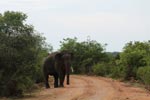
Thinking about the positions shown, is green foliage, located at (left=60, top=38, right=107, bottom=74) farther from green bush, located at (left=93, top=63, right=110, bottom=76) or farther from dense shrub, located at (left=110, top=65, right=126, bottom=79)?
dense shrub, located at (left=110, top=65, right=126, bottom=79)

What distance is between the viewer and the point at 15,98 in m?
20.5

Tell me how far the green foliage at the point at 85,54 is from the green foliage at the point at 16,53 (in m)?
29.9

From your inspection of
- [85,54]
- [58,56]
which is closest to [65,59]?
[58,56]

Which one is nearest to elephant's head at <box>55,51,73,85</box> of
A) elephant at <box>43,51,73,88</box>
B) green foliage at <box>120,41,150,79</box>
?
elephant at <box>43,51,73,88</box>

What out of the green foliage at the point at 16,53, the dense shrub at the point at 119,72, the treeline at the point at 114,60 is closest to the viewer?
the green foliage at the point at 16,53

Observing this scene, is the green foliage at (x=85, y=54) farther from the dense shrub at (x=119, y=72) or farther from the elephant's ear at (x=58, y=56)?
the elephant's ear at (x=58, y=56)

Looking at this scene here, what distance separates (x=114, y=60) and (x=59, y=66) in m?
18.9

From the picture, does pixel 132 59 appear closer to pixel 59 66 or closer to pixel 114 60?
pixel 59 66

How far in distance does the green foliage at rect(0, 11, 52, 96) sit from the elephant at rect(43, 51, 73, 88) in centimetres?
615

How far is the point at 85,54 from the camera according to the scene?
52.9m

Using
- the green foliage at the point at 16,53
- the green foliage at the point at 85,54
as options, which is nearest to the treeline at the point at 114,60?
the green foliage at the point at 85,54

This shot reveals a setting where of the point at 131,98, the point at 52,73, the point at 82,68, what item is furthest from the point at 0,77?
the point at 82,68

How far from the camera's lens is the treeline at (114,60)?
33.4m

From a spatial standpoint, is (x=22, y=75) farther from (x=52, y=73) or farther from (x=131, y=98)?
(x=52, y=73)
